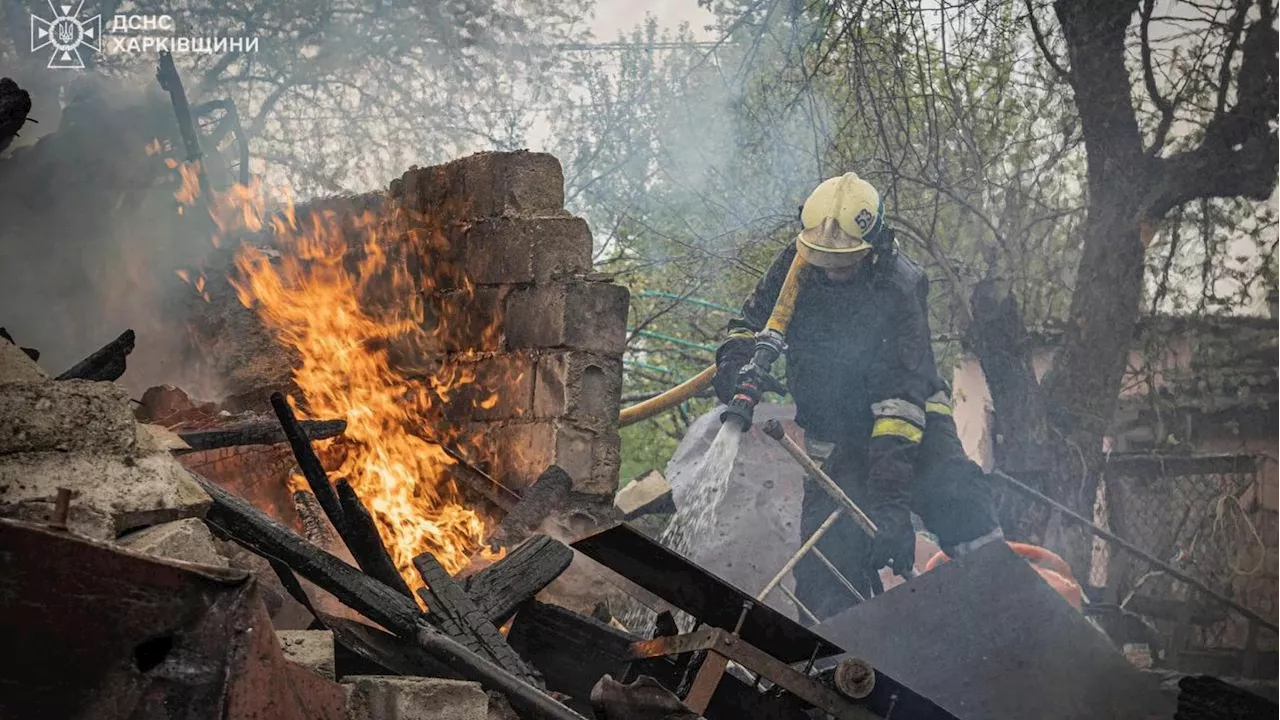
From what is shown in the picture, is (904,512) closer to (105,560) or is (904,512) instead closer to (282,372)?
(282,372)

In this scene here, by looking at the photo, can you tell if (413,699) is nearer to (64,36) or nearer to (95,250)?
(95,250)

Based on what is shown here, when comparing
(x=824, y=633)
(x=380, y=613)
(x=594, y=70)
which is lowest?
(x=824, y=633)

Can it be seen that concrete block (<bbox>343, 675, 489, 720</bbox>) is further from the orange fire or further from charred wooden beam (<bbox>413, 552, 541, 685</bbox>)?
the orange fire

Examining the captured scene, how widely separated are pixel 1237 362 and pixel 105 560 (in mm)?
12257

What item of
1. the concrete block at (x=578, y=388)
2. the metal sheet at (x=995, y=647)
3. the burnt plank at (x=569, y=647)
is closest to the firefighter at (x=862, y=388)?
the metal sheet at (x=995, y=647)

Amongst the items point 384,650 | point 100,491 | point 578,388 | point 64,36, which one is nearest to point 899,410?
point 578,388

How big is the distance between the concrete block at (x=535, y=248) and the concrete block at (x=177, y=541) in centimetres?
270

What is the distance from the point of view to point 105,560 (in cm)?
219

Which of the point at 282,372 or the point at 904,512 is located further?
the point at 904,512

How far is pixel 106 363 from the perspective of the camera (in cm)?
506

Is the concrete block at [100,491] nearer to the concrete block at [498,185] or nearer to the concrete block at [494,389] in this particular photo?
the concrete block at [494,389]

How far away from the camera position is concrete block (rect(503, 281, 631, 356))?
562 centimetres

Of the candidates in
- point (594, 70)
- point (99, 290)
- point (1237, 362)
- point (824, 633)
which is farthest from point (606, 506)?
point (1237, 362)

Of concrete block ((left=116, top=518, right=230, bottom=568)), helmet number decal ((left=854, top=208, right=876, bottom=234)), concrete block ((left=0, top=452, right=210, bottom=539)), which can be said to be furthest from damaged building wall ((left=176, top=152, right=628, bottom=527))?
helmet number decal ((left=854, top=208, right=876, bottom=234))
